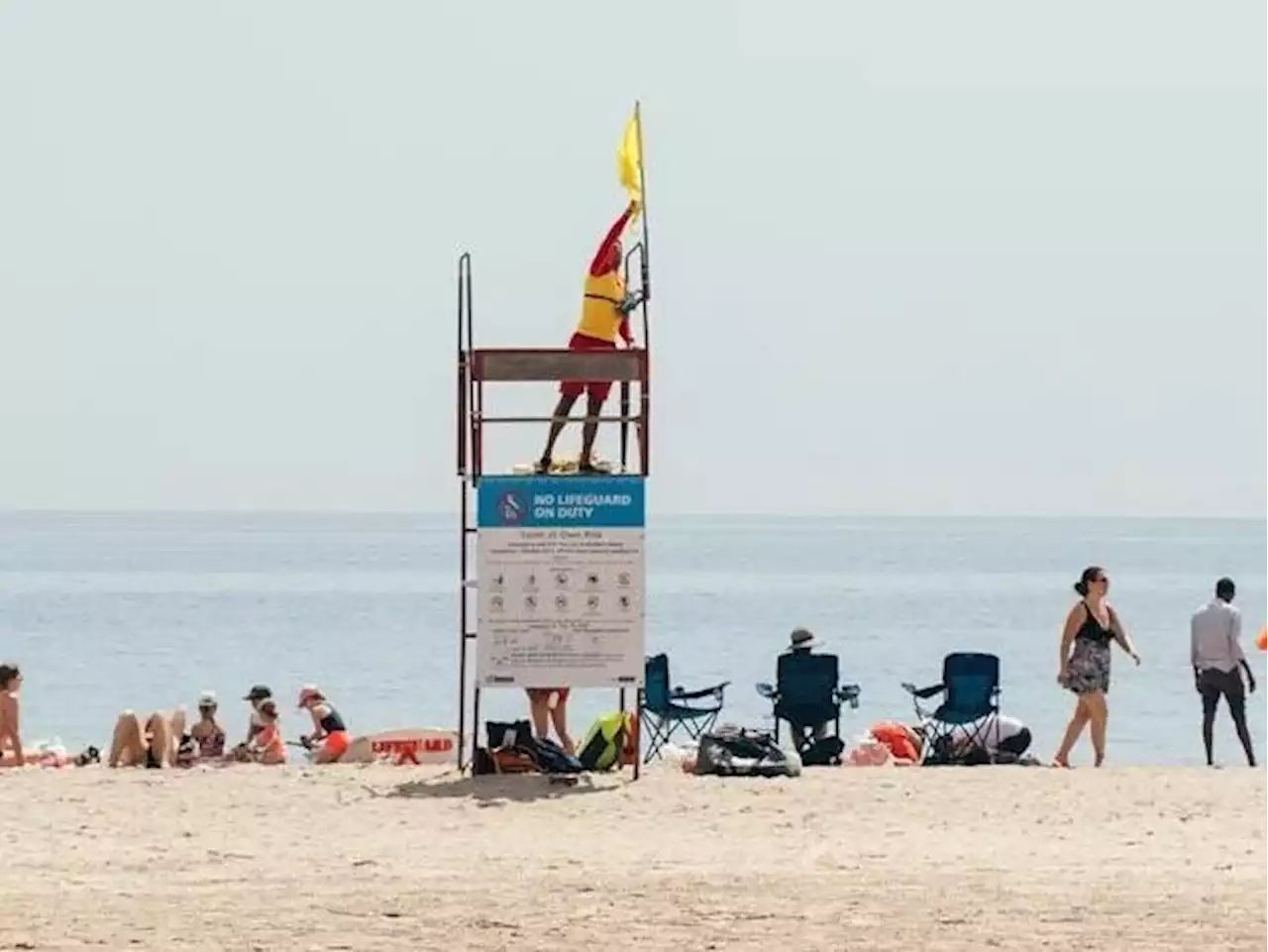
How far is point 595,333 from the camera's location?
1581 cm

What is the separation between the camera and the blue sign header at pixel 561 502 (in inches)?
614

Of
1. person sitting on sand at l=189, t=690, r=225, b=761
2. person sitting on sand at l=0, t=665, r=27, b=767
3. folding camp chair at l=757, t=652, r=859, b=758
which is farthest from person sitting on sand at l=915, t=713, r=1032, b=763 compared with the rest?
person sitting on sand at l=0, t=665, r=27, b=767

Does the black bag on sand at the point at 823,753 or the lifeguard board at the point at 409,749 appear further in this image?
the black bag on sand at the point at 823,753

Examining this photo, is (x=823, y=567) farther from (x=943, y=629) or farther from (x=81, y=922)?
(x=81, y=922)

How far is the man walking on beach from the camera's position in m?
18.1

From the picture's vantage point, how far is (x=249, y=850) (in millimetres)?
12836

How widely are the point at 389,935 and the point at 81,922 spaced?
3.60 feet

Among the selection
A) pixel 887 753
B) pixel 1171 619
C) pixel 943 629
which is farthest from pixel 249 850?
pixel 1171 619

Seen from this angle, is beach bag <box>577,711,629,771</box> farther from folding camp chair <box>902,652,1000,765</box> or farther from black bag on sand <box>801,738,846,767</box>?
folding camp chair <box>902,652,1000,765</box>

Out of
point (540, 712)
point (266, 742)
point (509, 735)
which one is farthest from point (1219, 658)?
point (266, 742)

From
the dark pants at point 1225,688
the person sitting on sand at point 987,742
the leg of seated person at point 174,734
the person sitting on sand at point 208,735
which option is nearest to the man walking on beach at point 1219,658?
the dark pants at point 1225,688

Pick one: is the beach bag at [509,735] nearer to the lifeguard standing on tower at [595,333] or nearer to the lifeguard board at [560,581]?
the lifeguard board at [560,581]

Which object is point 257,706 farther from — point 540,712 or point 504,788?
point 504,788

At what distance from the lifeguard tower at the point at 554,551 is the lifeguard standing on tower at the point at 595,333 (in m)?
0.13
